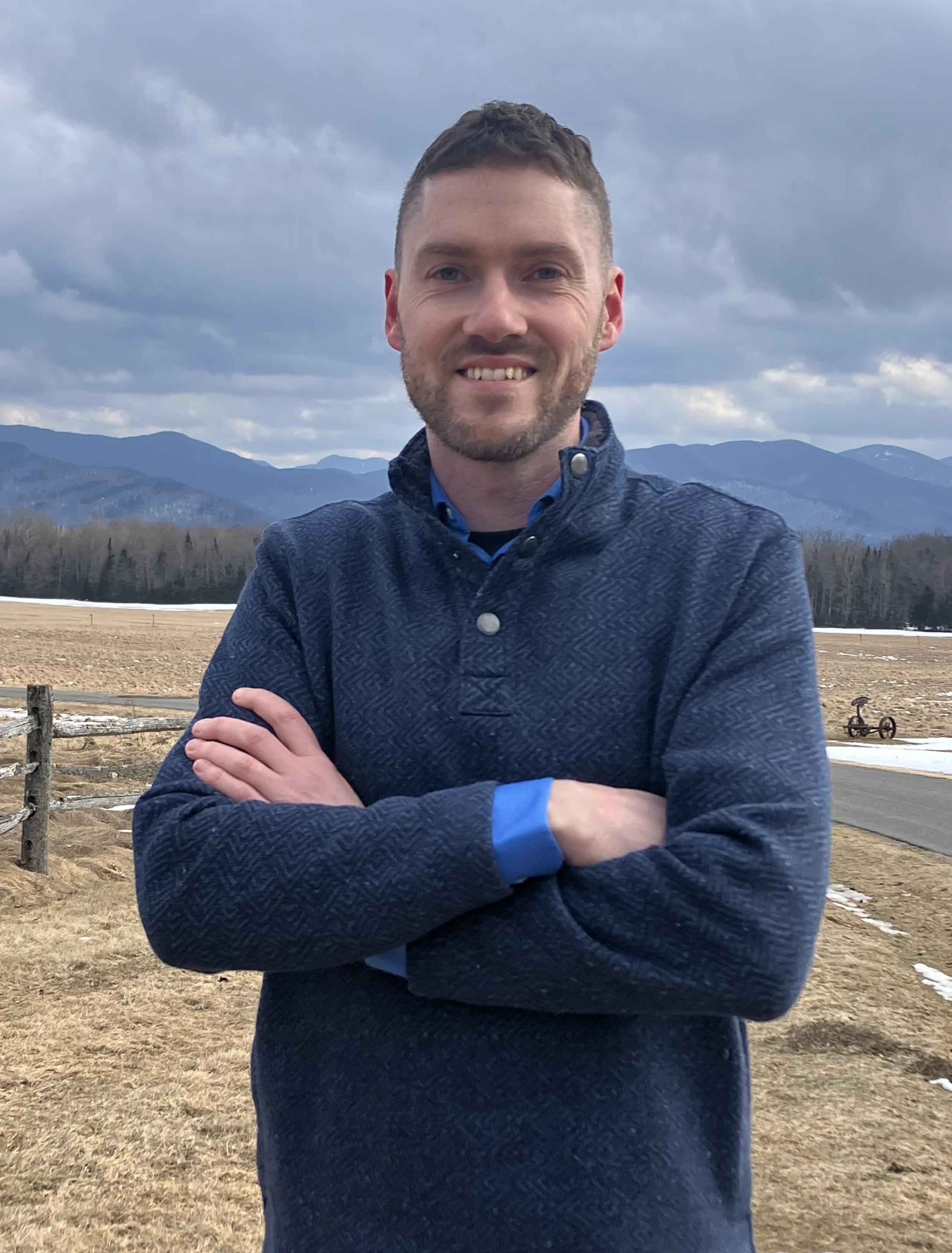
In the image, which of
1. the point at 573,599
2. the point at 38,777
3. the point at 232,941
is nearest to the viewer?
the point at 232,941

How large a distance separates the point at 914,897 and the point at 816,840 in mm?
7541

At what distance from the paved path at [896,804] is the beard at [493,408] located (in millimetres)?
8841

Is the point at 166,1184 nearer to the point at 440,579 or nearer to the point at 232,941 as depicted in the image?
the point at 232,941

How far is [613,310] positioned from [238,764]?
0.99 m

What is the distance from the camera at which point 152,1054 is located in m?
4.57

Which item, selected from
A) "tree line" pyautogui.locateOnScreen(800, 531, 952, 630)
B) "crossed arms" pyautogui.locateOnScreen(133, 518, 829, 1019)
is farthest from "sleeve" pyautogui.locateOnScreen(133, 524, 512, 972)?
"tree line" pyautogui.locateOnScreen(800, 531, 952, 630)

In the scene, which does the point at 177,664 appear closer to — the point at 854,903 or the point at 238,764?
the point at 854,903

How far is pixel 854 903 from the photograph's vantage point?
7883 millimetres

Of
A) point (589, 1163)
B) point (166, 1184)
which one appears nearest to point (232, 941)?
point (589, 1163)

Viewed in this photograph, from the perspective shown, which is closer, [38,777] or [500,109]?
[500,109]

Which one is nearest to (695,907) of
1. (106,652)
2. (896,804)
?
(896,804)

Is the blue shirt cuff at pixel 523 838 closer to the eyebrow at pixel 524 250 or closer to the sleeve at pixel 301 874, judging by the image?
the sleeve at pixel 301 874

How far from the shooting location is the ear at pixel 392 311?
1.72 metres

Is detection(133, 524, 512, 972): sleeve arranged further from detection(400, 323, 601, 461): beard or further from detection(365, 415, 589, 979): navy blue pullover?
detection(400, 323, 601, 461): beard
